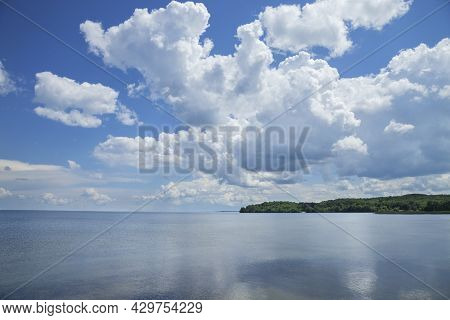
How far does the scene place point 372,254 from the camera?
874 inches

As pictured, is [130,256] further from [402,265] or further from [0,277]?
[402,265]

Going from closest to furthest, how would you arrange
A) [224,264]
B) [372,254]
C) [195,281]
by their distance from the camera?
[195,281], [224,264], [372,254]

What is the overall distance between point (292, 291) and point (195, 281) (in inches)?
158

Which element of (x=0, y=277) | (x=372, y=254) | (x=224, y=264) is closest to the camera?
(x=0, y=277)

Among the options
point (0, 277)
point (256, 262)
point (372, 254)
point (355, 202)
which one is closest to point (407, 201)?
point (355, 202)
